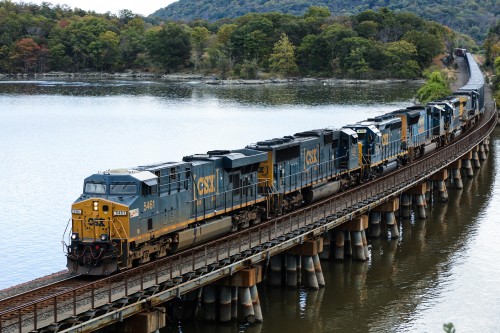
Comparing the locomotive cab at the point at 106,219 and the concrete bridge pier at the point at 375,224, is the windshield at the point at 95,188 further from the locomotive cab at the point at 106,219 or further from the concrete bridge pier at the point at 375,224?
the concrete bridge pier at the point at 375,224

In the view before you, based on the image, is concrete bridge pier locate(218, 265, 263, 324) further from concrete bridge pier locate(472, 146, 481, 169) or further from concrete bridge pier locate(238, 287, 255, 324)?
concrete bridge pier locate(472, 146, 481, 169)

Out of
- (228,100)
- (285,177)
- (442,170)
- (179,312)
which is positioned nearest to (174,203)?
(179,312)

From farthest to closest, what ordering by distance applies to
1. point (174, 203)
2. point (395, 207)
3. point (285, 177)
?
point (395, 207), point (285, 177), point (174, 203)

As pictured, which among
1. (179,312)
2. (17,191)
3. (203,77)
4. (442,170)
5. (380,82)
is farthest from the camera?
(203,77)

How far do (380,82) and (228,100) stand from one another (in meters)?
48.4

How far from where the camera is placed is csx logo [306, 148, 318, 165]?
3981cm

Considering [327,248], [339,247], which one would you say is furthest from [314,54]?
[339,247]

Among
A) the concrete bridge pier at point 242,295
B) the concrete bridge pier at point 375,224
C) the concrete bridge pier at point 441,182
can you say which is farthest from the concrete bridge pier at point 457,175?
the concrete bridge pier at point 242,295

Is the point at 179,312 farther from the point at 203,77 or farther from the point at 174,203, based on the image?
the point at 203,77

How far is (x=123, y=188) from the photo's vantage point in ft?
85.4

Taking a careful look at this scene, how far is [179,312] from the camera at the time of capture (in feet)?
99.6

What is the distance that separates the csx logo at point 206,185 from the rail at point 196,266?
1.94 meters

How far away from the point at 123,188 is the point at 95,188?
88 centimetres

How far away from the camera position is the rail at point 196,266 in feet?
70.5
